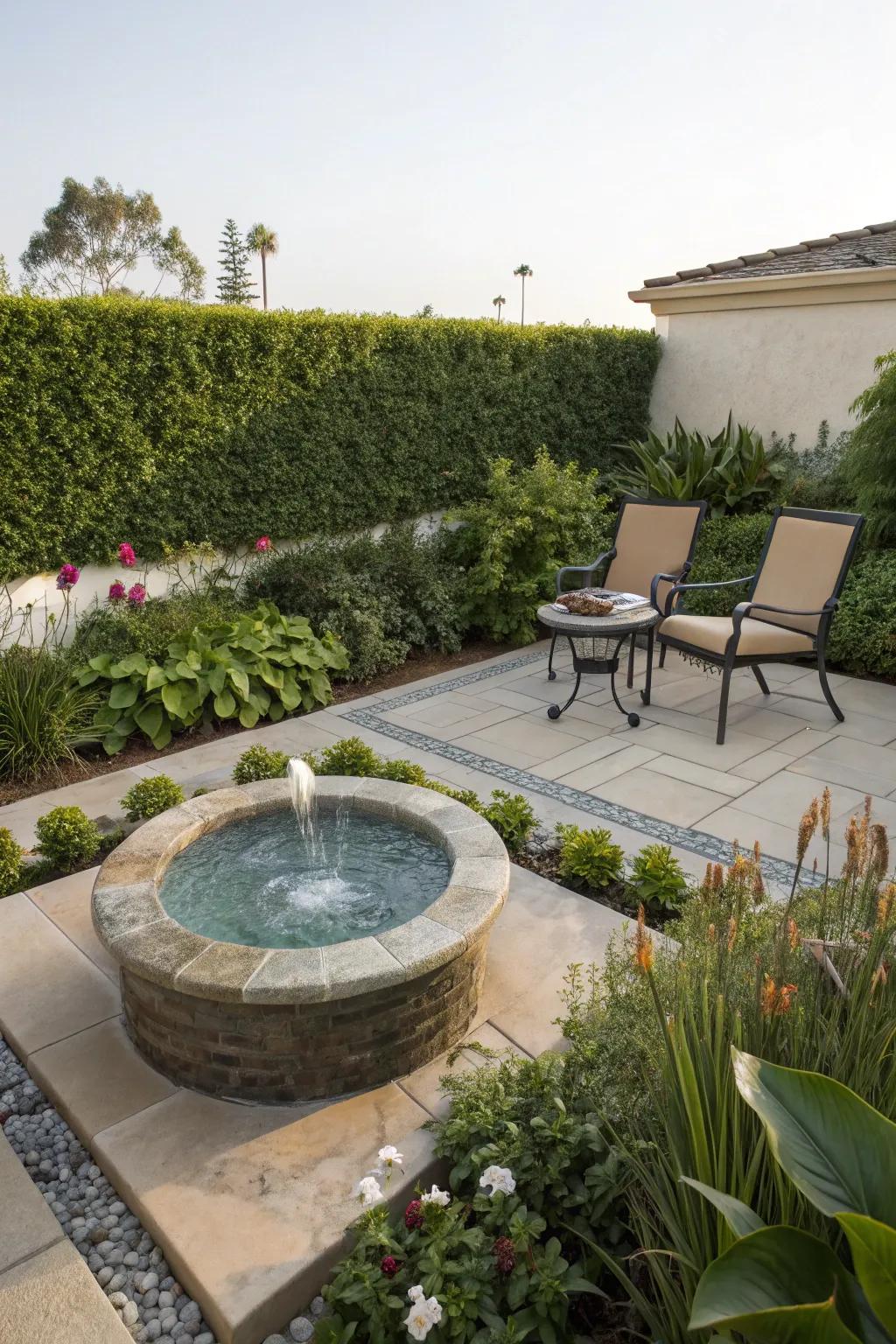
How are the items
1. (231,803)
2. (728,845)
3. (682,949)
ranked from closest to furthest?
(682,949), (231,803), (728,845)

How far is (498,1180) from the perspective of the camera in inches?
67.4

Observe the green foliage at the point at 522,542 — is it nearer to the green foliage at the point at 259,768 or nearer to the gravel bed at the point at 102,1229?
the green foliage at the point at 259,768

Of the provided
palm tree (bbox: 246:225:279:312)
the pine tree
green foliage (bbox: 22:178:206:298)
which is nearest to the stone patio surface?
the pine tree

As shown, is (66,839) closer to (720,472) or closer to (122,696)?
(122,696)

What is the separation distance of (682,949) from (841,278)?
786 centimetres

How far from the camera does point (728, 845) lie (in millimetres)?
3676

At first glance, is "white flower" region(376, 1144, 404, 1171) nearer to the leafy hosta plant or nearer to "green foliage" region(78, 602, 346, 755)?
the leafy hosta plant

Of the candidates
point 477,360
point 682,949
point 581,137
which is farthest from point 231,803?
point 581,137

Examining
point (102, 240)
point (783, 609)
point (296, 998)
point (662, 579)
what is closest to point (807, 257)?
point (662, 579)

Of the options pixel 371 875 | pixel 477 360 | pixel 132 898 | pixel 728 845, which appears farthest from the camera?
pixel 477 360

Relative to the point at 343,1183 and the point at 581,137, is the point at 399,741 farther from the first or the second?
the point at 581,137

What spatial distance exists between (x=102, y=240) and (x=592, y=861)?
134 feet

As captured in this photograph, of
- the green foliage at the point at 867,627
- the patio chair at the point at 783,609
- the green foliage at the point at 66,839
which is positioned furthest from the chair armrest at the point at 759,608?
the green foliage at the point at 66,839

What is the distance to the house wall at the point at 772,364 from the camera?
7883mm
